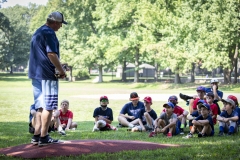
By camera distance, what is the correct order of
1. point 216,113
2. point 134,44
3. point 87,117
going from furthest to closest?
1. point 134,44
2. point 87,117
3. point 216,113

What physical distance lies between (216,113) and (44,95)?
4348 mm

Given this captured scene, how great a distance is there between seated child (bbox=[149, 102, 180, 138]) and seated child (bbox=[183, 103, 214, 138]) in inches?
14.9

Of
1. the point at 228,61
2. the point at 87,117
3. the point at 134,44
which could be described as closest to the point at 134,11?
the point at 134,44

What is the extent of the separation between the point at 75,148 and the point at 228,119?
3.37 metres

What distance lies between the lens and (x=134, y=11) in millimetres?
34469

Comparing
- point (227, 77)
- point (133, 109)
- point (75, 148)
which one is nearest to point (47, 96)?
point (75, 148)

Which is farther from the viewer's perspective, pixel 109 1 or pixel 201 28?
pixel 109 1

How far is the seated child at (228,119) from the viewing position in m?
7.20

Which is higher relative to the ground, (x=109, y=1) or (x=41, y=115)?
(x=109, y=1)

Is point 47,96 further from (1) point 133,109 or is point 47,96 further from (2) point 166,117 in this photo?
(1) point 133,109

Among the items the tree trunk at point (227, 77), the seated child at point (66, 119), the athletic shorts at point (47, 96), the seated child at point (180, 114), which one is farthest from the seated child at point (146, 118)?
the tree trunk at point (227, 77)

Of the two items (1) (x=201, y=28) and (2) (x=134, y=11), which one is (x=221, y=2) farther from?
(2) (x=134, y=11)

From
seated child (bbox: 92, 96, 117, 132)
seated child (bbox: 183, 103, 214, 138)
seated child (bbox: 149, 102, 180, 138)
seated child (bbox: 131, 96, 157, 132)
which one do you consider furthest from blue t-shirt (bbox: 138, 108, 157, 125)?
seated child (bbox: 183, 103, 214, 138)

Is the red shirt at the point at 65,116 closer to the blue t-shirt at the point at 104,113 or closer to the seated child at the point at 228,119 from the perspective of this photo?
the blue t-shirt at the point at 104,113
